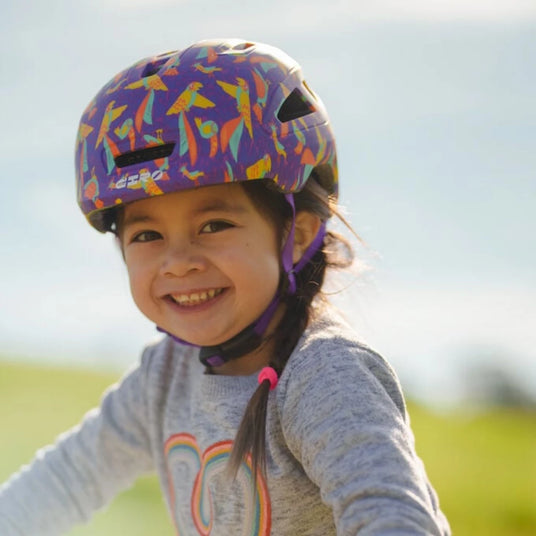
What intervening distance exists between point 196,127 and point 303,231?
476mm

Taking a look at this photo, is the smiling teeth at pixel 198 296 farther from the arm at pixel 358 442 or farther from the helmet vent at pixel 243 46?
the helmet vent at pixel 243 46

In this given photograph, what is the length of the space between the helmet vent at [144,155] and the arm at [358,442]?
0.69 m

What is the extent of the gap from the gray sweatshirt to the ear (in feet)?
0.73

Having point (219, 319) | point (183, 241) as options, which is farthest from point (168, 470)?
point (183, 241)

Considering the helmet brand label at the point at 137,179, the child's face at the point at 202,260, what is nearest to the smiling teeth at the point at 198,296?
the child's face at the point at 202,260

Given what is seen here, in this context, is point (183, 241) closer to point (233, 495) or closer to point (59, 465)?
point (233, 495)

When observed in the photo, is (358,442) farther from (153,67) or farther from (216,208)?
(153,67)

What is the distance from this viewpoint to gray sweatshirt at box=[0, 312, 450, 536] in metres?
1.85

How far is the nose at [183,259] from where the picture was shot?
2270 mm

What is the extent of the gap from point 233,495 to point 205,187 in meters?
0.86

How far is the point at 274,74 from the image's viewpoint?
2488mm

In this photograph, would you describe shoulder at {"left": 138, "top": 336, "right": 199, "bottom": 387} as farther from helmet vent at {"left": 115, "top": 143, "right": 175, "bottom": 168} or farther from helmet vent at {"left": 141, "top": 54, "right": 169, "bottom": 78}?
helmet vent at {"left": 141, "top": 54, "right": 169, "bottom": 78}

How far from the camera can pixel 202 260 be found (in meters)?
2.28

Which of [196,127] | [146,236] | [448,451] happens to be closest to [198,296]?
[146,236]
